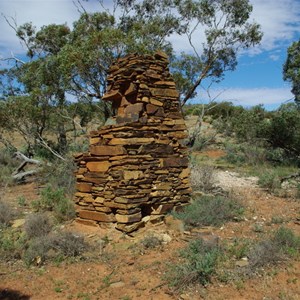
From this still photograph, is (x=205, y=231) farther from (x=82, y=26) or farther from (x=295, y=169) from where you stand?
(x=82, y=26)

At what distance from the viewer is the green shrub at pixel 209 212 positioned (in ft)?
22.2

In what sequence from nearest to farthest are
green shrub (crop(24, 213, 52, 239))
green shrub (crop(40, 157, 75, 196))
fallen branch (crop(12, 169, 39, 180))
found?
green shrub (crop(24, 213, 52, 239))
green shrub (crop(40, 157, 75, 196))
fallen branch (crop(12, 169, 39, 180))

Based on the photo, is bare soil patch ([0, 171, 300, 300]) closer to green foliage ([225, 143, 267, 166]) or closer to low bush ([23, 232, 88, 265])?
low bush ([23, 232, 88, 265])

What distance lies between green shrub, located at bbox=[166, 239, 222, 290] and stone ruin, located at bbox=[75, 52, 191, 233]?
1.58m

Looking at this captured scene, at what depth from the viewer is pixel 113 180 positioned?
21.9 feet

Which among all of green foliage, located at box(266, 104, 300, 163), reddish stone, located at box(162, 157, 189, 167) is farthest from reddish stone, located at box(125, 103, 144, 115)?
green foliage, located at box(266, 104, 300, 163)

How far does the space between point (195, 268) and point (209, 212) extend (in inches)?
92.8

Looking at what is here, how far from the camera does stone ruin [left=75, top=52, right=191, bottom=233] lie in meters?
6.64

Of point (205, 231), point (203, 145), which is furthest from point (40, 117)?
point (205, 231)

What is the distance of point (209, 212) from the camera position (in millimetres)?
6973

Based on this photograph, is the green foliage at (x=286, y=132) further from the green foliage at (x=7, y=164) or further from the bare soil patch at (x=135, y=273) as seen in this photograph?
the green foliage at (x=7, y=164)

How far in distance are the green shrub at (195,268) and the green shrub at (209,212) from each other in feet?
4.43

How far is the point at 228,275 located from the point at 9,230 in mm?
4301

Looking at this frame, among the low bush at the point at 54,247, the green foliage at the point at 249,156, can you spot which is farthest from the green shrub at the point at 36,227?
the green foliage at the point at 249,156
